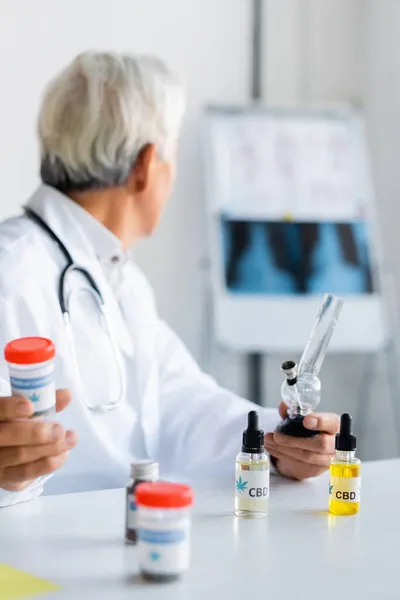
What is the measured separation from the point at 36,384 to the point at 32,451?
12 centimetres

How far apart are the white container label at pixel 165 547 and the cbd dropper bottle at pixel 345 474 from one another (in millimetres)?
342

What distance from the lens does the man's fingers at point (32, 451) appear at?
3.75ft

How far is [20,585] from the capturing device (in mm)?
942

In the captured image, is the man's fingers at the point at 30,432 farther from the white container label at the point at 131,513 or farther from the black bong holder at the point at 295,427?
the black bong holder at the point at 295,427

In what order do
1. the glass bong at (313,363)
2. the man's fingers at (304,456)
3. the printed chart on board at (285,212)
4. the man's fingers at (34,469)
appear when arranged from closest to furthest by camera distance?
the man's fingers at (34,469), the glass bong at (313,363), the man's fingers at (304,456), the printed chart on board at (285,212)

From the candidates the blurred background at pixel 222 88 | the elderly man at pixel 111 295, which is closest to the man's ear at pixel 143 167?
the elderly man at pixel 111 295

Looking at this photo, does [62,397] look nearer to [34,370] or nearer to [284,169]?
[34,370]

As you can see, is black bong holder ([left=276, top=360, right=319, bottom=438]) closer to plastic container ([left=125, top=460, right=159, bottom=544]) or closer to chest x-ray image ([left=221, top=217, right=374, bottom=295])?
plastic container ([left=125, top=460, right=159, bottom=544])

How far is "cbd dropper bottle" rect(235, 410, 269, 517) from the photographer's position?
121 centimetres

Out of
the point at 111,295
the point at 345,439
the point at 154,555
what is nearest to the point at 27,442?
the point at 154,555

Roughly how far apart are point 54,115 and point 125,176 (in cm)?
18

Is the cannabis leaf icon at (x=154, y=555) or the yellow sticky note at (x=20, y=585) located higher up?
the cannabis leaf icon at (x=154, y=555)

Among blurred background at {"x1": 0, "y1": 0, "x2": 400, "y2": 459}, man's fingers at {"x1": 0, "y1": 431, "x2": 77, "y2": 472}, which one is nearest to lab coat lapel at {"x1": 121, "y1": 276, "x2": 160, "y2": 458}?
man's fingers at {"x1": 0, "y1": 431, "x2": 77, "y2": 472}

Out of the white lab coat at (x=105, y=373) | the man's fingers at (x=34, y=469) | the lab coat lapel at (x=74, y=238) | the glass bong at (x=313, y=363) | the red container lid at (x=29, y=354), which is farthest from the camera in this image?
the lab coat lapel at (x=74, y=238)
